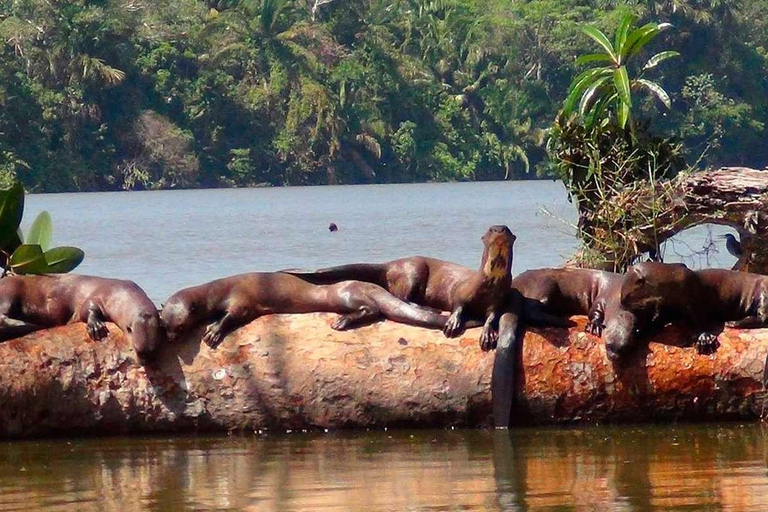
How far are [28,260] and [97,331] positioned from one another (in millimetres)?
1423

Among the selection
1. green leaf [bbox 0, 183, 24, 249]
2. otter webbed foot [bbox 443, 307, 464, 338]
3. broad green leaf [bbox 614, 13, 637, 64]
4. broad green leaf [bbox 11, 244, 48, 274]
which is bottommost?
otter webbed foot [bbox 443, 307, 464, 338]

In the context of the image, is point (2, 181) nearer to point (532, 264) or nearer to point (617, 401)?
point (532, 264)

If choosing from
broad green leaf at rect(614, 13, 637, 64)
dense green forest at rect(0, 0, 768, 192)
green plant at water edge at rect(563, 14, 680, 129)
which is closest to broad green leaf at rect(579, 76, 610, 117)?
green plant at water edge at rect(563, 14, 680, 129)

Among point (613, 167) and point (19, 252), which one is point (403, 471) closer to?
point (19, 252)

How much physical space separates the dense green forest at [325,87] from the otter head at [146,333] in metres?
45.4

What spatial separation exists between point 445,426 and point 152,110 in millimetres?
53213

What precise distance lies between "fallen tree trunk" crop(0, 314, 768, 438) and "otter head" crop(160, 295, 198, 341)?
89mm

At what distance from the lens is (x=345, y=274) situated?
10.4 meters

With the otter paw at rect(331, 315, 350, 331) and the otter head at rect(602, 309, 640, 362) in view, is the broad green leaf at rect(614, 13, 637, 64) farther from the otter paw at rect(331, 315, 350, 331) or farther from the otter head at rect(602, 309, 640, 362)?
the otter paw at rect(331, 315, 350, 331)

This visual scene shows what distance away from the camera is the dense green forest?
2315 inches

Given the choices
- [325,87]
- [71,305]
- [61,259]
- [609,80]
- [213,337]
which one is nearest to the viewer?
[213,337]

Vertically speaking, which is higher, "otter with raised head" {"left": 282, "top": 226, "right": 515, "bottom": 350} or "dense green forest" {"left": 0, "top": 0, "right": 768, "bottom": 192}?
"dense green forest" {"left": 0, "top": 0, "right": 768, "bottom": 192}

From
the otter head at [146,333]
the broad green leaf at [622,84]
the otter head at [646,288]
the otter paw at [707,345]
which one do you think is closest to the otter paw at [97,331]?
the otter head at [146,333]

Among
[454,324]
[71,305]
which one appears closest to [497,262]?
[454,324]
